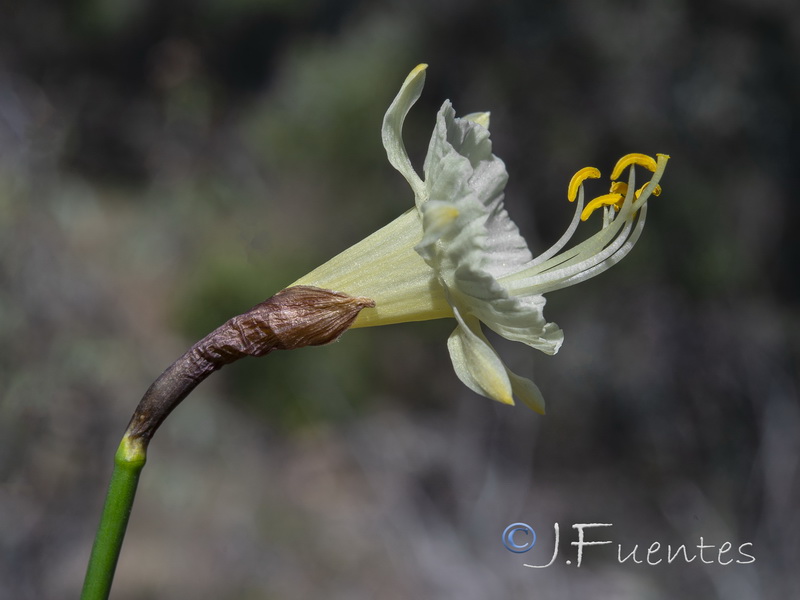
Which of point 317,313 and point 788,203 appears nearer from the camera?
point 317,313

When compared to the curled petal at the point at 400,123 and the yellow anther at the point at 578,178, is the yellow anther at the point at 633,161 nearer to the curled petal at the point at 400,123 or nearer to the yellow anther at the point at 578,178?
the yellow anther at the point at 578,178

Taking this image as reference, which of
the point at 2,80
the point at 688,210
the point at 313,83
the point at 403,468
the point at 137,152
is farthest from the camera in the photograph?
the point at 137,152

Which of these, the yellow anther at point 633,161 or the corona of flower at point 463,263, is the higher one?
the yellow anther at point 633,161

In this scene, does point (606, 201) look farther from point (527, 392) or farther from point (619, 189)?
point (527, 392)

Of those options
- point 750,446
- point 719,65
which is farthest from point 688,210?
point 750,446

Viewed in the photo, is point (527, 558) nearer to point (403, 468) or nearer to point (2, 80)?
point (403, 468)
